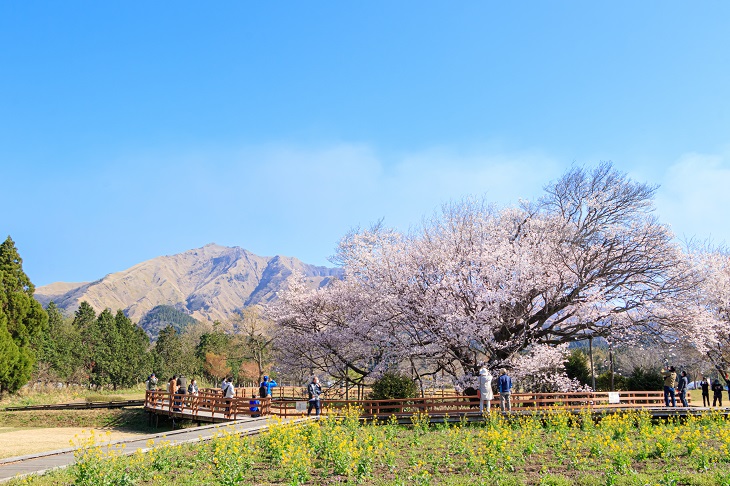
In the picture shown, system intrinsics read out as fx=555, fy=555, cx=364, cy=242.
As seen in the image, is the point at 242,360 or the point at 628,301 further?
the point at 242,360

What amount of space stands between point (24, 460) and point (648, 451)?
1516 centimetres

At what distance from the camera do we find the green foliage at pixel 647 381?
3362 cm

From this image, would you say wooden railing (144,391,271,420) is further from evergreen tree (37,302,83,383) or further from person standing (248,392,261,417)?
evergreen tree (37,302,83,383)

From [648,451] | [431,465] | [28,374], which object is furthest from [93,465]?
[28,374]

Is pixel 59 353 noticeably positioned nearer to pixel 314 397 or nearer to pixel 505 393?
pixel 314 397

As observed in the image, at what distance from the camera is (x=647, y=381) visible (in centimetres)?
3412

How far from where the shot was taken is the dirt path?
74.0 ft

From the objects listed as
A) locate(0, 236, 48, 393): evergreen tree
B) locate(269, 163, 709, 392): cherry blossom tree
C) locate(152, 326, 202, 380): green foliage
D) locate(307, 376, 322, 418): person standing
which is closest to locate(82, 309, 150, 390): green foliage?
A: locate(152, 326, 202, 380): green foliage

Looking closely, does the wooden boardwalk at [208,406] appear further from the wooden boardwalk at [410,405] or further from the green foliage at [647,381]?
the green foliage at [647,381]

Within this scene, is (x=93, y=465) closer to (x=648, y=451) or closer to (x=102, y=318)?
(x=648, y=451)

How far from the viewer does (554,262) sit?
2650 cm

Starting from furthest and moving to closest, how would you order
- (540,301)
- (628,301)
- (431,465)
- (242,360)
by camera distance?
(242,360) < (540,301) < (628,301) < (431,465)

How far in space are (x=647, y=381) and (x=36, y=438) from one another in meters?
34.4

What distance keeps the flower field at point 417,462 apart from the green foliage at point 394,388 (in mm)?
8401
